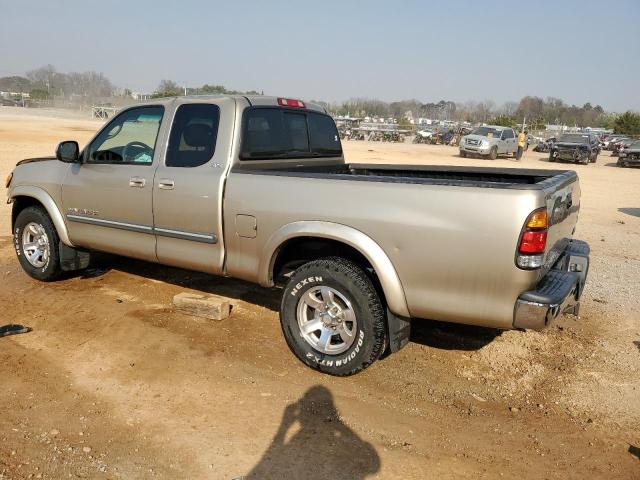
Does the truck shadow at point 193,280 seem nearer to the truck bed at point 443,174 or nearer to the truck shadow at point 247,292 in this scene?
the truck shadow at point 247,292

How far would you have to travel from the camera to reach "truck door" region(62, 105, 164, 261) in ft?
15.9

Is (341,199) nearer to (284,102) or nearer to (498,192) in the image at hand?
(498,192)

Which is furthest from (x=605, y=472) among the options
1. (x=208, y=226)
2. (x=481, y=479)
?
(x=208, y=226)

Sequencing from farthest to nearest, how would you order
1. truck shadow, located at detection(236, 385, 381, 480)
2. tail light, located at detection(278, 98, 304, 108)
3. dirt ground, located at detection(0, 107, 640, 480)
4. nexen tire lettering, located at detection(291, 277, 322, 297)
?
1. tail light, located at detection(278, 98, 304, 108)
2. nexen tire lettering, located at detection(291, 277, 322, 297)
3. dirt ground, located at detection(0, 107, 640, 480)
4. truck shadow, located at detection(236, 385, 381, 480)

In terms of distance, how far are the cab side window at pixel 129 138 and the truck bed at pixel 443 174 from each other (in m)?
1.13

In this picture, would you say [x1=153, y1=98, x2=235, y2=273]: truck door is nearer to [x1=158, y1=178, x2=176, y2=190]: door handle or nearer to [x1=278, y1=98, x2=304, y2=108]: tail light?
[x1=158, y1=178, x2=176, y2=190]: door handle

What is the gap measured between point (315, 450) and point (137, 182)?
9.37 feet

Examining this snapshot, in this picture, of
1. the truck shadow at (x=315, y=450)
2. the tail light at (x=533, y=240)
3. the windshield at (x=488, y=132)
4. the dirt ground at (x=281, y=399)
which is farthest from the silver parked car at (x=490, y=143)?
the truck shadow at (x=315, y=450)

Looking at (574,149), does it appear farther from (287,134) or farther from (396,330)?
(396,330)

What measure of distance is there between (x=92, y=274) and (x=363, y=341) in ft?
12.5

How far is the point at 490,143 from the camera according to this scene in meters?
28.4

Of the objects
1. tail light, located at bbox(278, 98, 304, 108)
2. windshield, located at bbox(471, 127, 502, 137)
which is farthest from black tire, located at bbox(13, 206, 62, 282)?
windshield, located at bbox(471, 127, 502, 137)

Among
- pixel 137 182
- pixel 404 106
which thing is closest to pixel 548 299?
pixel 137 182

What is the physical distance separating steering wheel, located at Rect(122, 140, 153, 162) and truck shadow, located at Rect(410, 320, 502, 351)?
2.95 meters
